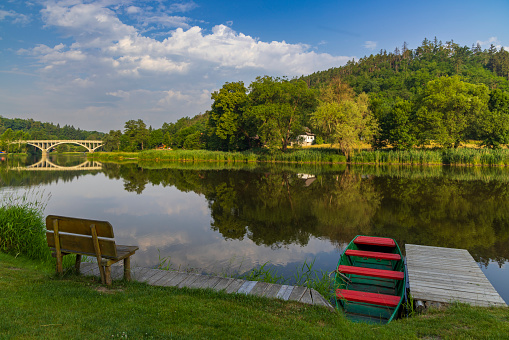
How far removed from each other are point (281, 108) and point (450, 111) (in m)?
22.1

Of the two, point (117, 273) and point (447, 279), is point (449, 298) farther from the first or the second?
point (117, 273)

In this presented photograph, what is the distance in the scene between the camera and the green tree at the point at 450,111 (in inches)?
1508

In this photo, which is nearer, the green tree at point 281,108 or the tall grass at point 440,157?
the tall grass at point 440,157

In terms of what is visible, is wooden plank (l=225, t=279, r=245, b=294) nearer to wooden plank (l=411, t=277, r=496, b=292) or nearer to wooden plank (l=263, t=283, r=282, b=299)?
wooden plank (l=263, t=283, r=282, b=299)

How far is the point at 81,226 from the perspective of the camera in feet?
15.7

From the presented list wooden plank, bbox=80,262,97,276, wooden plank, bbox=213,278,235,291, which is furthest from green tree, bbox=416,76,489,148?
wooden plank, bbox=80,262,97,276

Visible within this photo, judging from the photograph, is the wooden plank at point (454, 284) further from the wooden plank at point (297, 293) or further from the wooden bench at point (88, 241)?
the wooden bench at point (88, 241)

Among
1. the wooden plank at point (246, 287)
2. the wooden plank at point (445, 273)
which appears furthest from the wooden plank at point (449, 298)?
the wooden plank at point (246, 287)

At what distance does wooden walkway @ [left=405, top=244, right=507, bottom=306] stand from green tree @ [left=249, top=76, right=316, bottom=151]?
122 feet

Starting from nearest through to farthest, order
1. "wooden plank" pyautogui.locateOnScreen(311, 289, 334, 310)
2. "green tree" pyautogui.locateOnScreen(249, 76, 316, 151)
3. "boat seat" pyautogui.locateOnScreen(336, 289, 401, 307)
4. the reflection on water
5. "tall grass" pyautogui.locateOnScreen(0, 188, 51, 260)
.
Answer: "wooden plank" pyautogui.locateOnScreen(311, 289, 334, 310) → "boat seat" pyautogui.locateOnScreen(336, 289, 401, 307) → "tall grass" pyautogui.locateOnScreen(0, 188, 51, 260) → the reflection on water → "green tree" pyautogui.locateOnScreen(249, 76, 316, 151)

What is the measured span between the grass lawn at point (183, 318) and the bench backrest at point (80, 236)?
1.85ft

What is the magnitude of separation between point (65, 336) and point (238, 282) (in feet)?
8.96

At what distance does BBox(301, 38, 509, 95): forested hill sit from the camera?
247 feet

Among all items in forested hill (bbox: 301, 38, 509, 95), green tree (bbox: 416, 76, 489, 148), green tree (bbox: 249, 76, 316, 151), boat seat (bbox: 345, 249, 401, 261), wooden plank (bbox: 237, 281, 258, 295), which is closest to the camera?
wooden plank (bbox: 237, 281, 258, 295)
